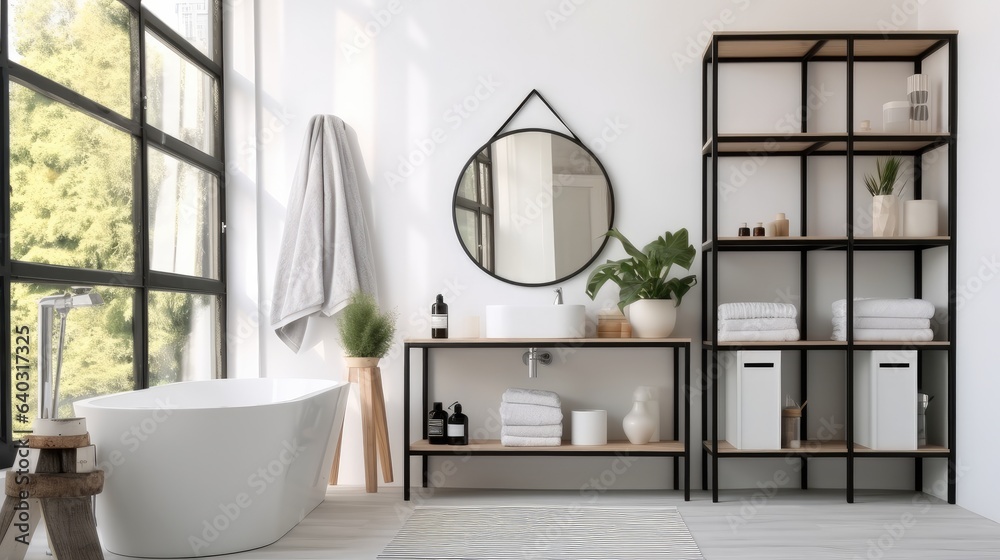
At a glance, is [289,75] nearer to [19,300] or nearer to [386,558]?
[19,300]

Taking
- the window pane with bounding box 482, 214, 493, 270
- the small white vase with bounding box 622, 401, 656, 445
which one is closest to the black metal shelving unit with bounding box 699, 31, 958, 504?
the small white vase with bounding box 622, 401, 656, 445

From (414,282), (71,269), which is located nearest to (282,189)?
(414,282)

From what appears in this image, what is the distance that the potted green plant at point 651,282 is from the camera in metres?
3.52

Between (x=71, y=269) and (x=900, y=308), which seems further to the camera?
(x=900, y=308)

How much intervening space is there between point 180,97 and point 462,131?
4.31 ft

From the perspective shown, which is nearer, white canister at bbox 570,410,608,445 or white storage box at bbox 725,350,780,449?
white storage box at bbox 725,350,780,449

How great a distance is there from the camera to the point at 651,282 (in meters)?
3.54

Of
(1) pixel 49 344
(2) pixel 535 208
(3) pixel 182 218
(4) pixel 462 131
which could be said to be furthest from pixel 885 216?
(1) pixel 49 344

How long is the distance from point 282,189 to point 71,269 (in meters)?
1.37

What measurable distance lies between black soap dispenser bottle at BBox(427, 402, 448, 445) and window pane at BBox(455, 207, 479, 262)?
2.53ft

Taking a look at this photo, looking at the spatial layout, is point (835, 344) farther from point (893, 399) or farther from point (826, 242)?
point (826, 242)

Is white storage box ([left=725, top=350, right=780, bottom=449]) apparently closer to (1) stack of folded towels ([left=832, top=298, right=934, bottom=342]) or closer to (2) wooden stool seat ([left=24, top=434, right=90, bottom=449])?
(1) stack of folded towels ([left=832, top=298, right=934, bottom=342])

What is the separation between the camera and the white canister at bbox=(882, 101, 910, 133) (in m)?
3.47

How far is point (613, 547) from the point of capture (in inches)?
108
